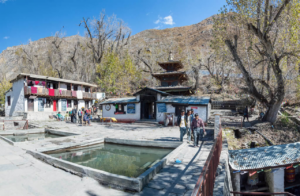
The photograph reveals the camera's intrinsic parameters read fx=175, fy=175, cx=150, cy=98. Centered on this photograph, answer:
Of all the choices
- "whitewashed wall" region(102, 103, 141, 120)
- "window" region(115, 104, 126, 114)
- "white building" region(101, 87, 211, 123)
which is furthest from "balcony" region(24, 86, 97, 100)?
"window" region(115, 104, 126, 114)

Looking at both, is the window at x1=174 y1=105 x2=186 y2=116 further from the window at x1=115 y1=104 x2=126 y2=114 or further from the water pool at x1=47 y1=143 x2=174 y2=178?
the water pool at x1=47 y1=143 x2=174 y2=178

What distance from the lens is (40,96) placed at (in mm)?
27578

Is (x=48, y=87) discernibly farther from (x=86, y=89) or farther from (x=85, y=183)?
(x=85, y=183)

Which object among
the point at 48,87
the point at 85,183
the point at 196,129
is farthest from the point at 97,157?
the point at 48,87

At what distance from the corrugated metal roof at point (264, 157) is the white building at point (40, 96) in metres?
26.4

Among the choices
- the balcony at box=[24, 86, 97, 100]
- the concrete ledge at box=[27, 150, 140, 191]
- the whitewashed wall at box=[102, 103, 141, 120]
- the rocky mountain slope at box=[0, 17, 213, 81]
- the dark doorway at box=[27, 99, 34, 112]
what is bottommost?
the concrete ledge at box=[27, 150, 140, 191]

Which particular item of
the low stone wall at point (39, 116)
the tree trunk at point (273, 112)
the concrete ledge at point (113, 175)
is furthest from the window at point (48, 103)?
the tree trunk at point (273, 112)

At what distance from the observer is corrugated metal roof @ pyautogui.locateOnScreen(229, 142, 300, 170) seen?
7.48 metres

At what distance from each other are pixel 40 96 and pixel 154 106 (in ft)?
62.1

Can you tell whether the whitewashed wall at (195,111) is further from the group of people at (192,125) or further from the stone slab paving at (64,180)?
the stone slab paving at (64,180)

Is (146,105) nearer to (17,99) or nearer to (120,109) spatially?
(120,109)

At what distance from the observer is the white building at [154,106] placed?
1794 cm

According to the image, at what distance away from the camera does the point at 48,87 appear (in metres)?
29.2

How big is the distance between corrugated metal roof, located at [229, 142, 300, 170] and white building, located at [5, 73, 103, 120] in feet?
86.7
